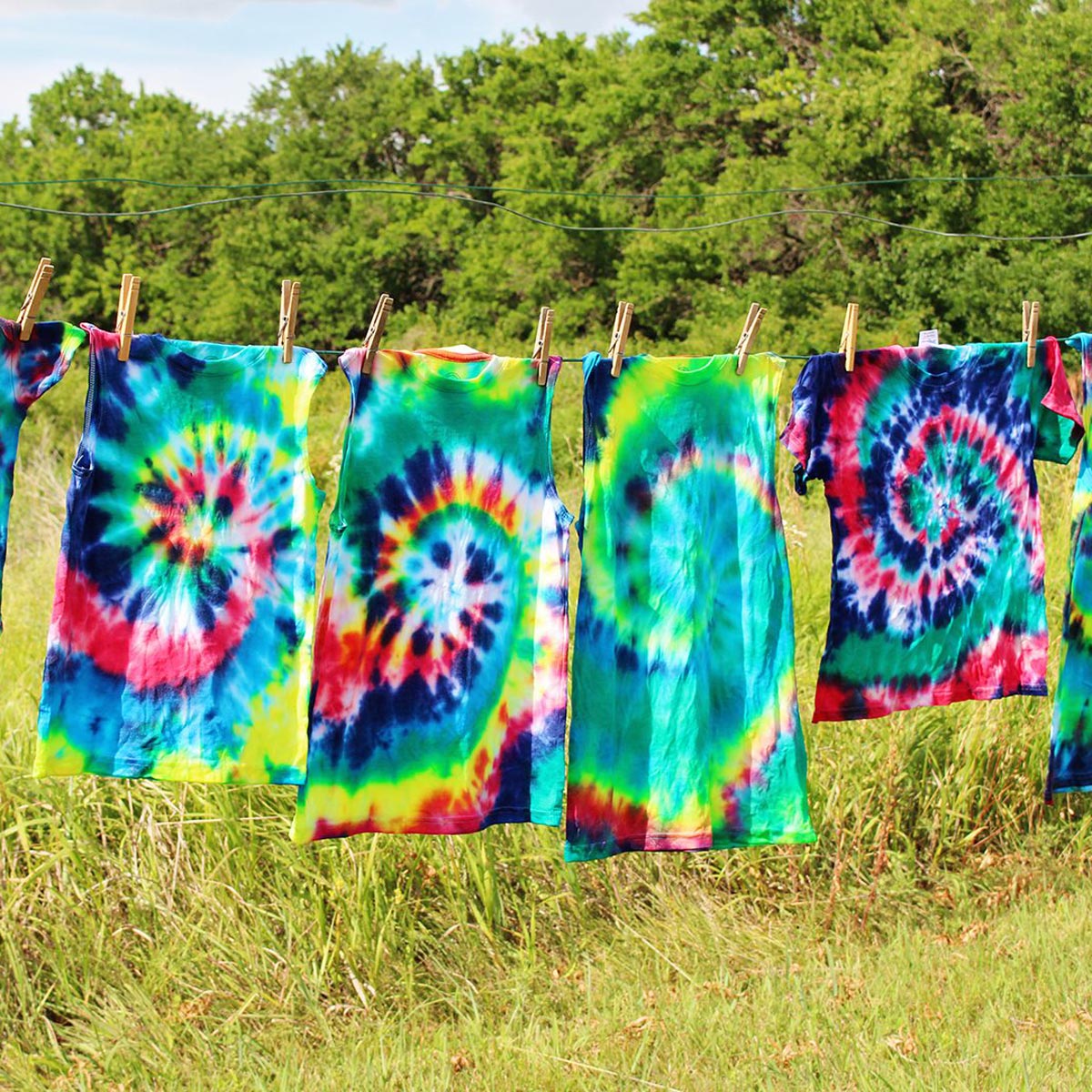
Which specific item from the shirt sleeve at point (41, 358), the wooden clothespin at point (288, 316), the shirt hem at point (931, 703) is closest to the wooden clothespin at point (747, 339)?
the shirt hem at point (931, 703)

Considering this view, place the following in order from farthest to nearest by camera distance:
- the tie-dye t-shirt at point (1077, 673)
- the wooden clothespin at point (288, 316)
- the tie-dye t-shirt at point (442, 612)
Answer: the tie-dye t-shirt at point (1077, 673)
the tie-dye t-shirt at point (442, 612)
the wooden clothespin at point (288, 316)

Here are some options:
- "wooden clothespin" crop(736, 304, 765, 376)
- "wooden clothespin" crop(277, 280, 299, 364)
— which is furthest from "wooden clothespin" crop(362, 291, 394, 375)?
"wooden clothespin" crop(736, 304, 765, 376)

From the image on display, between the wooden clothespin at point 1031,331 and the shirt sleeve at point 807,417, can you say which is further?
the wooden clothespin at point 1031,331

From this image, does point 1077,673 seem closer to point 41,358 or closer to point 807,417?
point 807,417

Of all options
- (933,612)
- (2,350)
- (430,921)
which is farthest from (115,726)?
(933,612)

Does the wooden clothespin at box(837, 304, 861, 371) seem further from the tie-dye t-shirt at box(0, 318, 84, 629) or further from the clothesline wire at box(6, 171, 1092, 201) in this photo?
the tie-dye t-shirt at box(0, 318, 84, 629)

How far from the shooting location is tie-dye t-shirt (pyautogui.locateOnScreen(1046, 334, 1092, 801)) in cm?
339

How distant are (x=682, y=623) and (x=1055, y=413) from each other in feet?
3.87

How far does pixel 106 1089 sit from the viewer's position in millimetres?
3314

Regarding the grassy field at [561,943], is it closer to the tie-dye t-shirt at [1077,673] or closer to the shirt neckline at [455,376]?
the tie-dye t-shirt at [1077,673]

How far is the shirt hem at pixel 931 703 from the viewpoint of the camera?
3.23 meters

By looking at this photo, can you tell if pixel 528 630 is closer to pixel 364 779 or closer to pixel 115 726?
pixel 364 779

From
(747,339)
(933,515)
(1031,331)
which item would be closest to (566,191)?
(1031,331)

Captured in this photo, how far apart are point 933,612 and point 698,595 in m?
0.70
